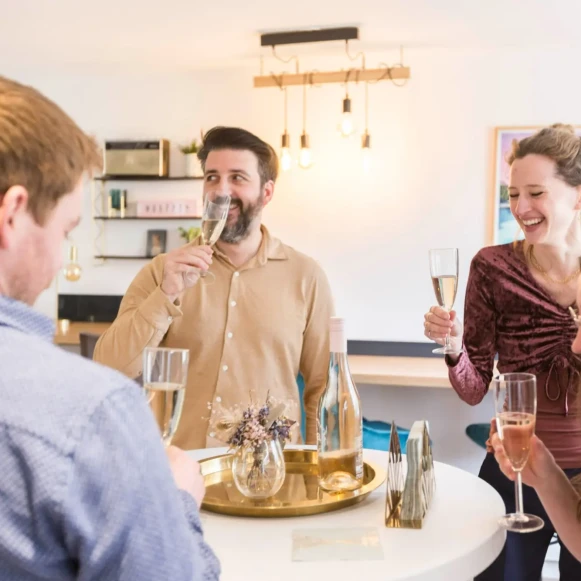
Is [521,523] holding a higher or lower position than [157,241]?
lower

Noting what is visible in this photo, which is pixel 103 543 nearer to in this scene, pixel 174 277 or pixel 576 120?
pixel 174 277

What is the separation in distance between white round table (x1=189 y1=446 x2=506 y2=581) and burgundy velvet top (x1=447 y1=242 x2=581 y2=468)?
435 mm

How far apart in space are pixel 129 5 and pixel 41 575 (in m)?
3.55

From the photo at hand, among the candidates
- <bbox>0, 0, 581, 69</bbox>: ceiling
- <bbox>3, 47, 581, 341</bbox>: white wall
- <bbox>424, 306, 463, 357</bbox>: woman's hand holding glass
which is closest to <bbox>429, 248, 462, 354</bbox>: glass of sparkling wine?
<bbox>424, 306, 463, 357</bbox>: woman's hand holding glass

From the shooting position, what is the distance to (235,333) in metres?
2.29

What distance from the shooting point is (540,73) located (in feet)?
14.6

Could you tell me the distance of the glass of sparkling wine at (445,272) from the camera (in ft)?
6.00

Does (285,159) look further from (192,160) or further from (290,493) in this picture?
(290,493)

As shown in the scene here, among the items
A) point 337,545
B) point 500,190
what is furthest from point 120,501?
point 500,190

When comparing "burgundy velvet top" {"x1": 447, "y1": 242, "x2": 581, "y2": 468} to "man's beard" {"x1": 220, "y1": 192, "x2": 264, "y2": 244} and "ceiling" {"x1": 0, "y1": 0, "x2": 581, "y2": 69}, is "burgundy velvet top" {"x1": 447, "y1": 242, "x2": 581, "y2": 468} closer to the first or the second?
"man's beard" {"x1": 220, "y1": 192, "x2": 264, "y2": 244}

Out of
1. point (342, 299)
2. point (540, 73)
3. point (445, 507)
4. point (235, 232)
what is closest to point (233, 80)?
point (342, 299)

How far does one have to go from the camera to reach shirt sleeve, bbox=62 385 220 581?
0.71 m

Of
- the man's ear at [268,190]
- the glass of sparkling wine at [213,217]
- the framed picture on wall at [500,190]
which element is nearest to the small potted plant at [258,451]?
the glass of sparkling wine at [213,217]

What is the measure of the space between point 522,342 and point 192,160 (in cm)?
322
